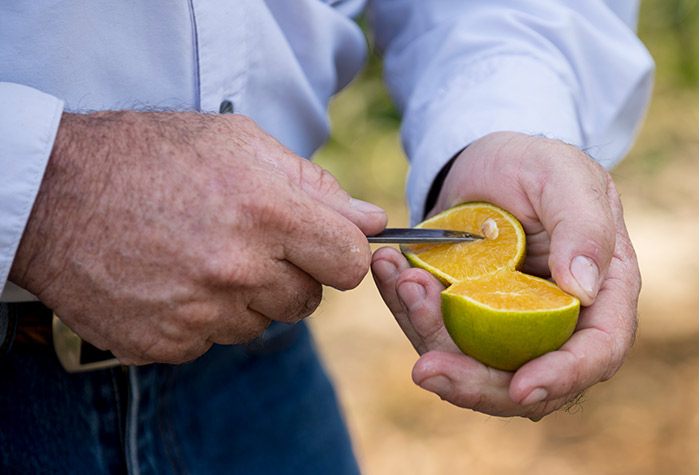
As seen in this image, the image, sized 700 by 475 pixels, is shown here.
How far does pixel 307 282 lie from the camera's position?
125 centimetres

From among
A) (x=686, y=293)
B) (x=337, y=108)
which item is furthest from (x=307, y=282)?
(x=337, y=108)

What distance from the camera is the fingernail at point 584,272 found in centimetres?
124

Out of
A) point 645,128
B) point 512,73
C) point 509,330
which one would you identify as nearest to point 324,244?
point 509,330

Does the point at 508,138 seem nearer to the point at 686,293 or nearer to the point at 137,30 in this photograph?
the point at 137,30

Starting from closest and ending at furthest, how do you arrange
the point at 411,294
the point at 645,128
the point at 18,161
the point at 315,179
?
the point at 18,161, the point at 315,179, the point at 411,294, the point at 645,128

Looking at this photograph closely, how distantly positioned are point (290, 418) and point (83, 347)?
565 mm

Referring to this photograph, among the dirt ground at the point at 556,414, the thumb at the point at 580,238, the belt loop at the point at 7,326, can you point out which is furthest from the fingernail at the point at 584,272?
the dirt ground at the point at 556,414

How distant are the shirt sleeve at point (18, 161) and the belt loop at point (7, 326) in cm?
24

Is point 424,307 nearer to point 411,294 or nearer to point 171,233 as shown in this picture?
point 411,294

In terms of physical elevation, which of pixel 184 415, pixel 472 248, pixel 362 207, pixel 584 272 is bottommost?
pixel 184 415

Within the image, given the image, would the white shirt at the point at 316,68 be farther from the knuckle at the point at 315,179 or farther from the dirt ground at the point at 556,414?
the dirt ground at the point at 556,414

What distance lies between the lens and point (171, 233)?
1.10 metres

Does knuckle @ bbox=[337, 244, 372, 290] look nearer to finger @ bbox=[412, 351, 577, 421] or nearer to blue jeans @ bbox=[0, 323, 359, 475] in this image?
finger @ bbox=[412, 351, 577, 421]

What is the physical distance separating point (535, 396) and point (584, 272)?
214 mm
